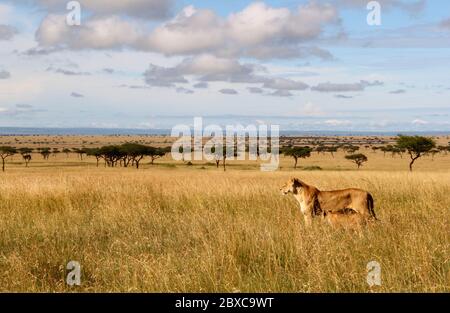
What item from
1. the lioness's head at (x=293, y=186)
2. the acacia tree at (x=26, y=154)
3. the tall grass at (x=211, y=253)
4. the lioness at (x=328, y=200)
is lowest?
the acacia tree at (x=26, y=154)

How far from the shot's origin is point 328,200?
1170 centimetres

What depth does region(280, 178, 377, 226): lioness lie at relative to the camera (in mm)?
11086

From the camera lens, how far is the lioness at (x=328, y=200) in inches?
436

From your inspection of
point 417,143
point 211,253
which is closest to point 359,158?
point 417,143

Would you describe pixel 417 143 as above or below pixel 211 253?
above

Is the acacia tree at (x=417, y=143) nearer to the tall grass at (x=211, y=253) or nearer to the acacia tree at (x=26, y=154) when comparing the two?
the tall grass at (x=211, y=253)

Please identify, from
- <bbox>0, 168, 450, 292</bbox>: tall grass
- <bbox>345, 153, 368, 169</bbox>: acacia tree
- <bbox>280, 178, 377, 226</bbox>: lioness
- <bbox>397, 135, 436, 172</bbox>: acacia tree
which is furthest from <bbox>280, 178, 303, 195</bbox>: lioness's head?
<bbox>345, 153, 368, 169</bbox>: acacia tree

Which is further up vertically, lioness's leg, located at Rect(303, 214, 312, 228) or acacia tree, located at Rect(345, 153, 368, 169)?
lioness's leg, located at Rect(303, 214, 312, 228)

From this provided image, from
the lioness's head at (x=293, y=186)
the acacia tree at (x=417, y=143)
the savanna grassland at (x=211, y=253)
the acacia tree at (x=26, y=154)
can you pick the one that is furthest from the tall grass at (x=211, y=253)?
the acacia tree at (x=26, y=154)

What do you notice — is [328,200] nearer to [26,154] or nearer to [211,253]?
[211,253]

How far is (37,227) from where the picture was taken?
9789mm

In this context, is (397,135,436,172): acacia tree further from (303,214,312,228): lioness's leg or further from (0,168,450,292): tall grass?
(303,214,312,228): lioness's leg

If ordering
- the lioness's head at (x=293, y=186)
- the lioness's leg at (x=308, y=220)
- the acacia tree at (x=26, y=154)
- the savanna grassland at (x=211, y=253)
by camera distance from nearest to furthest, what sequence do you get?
1. the savanna grassland at (x=211, y=253)
2. the lioness's leg at (x=308, y=220)
3. the lioness's head at (x=293, y=186)
4. the acacia tree at (x=26, y=154)
